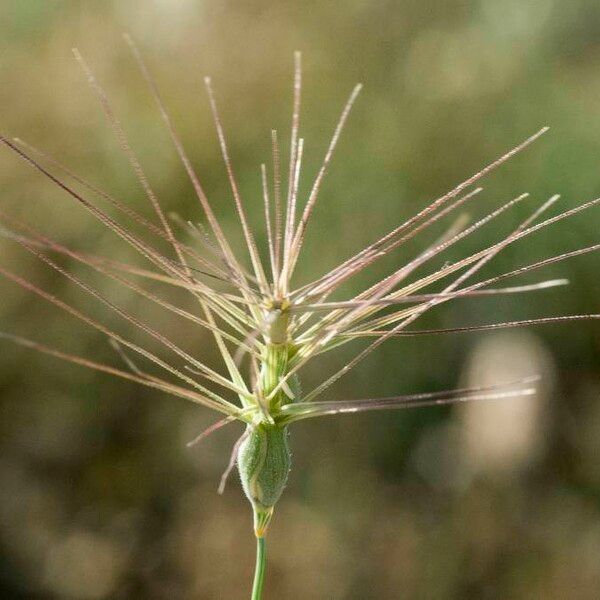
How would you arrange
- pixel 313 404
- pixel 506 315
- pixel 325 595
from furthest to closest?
1. pixel 506 315
2. pixel 325 595
3. pixel 313 404

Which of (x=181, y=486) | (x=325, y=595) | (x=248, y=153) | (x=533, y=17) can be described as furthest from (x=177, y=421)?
(x=533, y=17)

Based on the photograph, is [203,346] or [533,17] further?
[533,17]

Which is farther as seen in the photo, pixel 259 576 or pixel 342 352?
→ pixel 342 352

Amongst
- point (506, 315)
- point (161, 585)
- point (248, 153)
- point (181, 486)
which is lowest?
point (161, 585)

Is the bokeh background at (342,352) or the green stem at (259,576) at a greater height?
the bokeh background at (342,352)

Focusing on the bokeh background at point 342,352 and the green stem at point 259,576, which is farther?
the bokeh background at point 342,352

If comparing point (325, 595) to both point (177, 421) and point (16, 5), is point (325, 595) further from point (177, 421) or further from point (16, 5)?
point (16, 5)

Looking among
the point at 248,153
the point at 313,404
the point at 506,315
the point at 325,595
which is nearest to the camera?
the point at 313,404

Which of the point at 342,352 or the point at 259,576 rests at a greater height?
the point at 342,352
